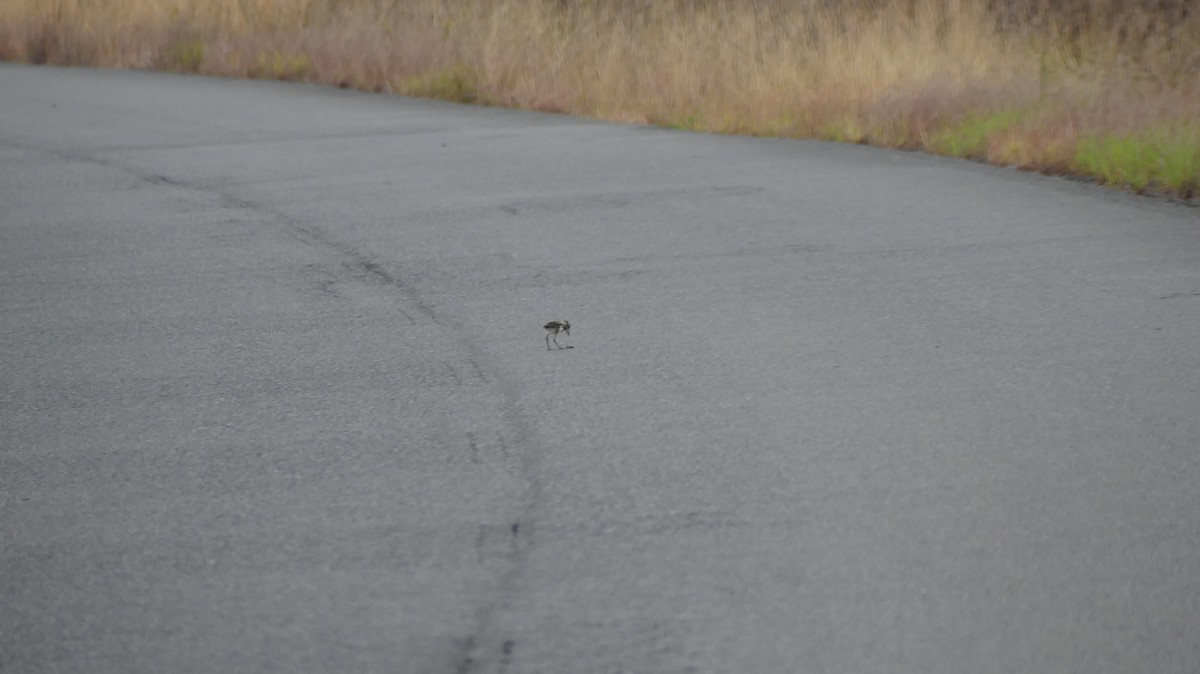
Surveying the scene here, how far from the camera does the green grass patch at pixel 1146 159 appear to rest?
11.4 metres

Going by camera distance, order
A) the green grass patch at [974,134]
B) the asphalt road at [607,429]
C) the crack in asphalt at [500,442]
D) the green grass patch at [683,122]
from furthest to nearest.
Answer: the green grass patch at [683,122] < the green grass patch at [974,134] < the asphalt road at [607,429] < the crack in asphalt at [500,442]

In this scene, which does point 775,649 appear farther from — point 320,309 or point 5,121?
point 5,121

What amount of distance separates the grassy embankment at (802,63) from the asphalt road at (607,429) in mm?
1585

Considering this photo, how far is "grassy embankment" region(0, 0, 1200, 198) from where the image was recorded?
13367 millimetres

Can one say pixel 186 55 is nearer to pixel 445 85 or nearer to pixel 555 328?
pixel 445 85

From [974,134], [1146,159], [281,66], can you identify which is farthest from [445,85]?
[1146,159]

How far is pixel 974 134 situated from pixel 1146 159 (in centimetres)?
190

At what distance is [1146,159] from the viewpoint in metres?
11.9

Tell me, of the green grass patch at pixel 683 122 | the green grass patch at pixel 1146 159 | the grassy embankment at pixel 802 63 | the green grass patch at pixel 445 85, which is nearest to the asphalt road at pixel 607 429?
the green grass patch at pixel 1146 159

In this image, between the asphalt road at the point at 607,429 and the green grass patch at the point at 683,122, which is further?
the green grass patch at the point at 683,122

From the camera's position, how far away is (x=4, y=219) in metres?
11.7

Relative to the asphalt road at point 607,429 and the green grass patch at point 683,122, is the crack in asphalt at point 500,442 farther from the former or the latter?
the green grass patch at point 683,122

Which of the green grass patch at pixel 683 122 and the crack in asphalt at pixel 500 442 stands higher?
the green grass patch at pixel 683 122

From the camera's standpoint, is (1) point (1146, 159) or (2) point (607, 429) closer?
(2) point (607, 429)
